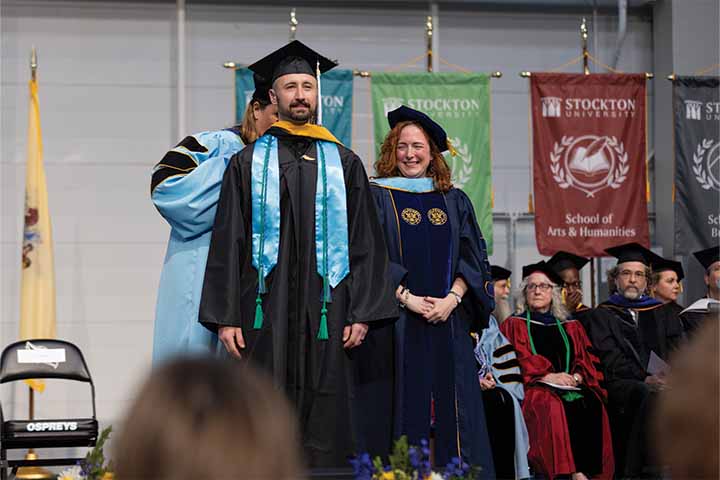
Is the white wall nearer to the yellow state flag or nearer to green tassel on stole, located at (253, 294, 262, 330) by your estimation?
the yellow state flag

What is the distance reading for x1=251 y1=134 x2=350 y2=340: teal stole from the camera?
4.11 meters

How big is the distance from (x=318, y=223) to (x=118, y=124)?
573cm

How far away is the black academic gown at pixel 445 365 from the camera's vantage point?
4660 mm

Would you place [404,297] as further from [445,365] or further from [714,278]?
[714,278]

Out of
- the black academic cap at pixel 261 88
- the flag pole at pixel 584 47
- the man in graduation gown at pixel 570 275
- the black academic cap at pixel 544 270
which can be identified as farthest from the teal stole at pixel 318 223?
the flag pole at pixel 584 47

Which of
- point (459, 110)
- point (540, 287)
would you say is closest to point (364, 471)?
point (540, 287)

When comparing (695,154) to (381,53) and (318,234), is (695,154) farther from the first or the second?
(318,234)

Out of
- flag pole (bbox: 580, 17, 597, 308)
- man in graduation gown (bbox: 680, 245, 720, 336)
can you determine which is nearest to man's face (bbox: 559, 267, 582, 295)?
man in graduation gown (bbox: 680, 245, 720, 336)

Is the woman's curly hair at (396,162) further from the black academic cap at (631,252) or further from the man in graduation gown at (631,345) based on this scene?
the black academic cap at (631,252)

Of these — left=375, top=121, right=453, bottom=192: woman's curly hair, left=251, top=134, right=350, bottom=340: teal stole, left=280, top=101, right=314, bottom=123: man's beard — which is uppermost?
left=280, top=101, right=314, bottom=123: man's beard

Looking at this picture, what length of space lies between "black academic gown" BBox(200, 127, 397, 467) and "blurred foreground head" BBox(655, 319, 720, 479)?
2924mm

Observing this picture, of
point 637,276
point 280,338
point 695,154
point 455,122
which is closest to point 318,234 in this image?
point 280,338

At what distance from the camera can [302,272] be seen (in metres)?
4.14

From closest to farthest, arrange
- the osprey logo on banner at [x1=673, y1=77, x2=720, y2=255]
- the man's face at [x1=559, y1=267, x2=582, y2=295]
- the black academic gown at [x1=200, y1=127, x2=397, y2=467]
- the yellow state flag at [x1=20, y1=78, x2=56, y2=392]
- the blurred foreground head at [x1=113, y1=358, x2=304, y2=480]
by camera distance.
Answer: the blurred foreground head at [x1=113, y1=358, x2=304, y2=480] → the black academic gown at [x1=200, y1=127, x2=397, y2=467] → the man's face at [x1=559, y1=267, x2=582, y2=295] → the yellow state flag at [x1=20, y1=78, x2=56, y2=392] → the osprey logo on banner at [x1=673, y1=77, x2=720, y2=255]
